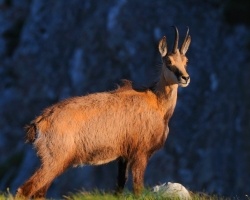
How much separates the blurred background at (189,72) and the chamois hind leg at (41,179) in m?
16.4

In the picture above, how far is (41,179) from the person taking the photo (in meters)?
13.9

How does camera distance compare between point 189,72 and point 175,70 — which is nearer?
point 175,70

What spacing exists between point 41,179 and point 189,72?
19.8 metres

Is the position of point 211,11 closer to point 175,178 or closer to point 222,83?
point 222,83

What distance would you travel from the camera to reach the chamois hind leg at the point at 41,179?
45.1 ft

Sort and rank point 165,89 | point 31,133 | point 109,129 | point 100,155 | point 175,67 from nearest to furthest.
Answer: point 31,133, point 100,155, point 109,129, point 175,67, point 165,89

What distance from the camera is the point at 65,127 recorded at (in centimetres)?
1412

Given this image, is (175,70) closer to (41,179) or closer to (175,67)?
(175,67)


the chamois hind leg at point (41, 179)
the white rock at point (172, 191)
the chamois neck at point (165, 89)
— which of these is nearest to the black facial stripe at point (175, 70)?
the chamois neck at point (165, 89)

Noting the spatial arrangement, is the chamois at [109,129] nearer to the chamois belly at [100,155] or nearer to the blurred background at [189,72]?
the chamois belly at [100,155]

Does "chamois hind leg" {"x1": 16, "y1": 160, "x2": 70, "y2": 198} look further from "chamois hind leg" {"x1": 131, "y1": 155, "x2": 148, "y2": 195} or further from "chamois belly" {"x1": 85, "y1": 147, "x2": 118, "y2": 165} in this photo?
"chamois hind leg" {"x1": 131, "y1": 155, "x2": 148, "y2": 195}

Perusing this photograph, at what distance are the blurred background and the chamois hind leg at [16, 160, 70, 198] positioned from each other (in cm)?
1642

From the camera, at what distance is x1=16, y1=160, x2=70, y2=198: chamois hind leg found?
13742 millimetres

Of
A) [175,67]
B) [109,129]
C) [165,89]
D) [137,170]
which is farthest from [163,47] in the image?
[137,170]
